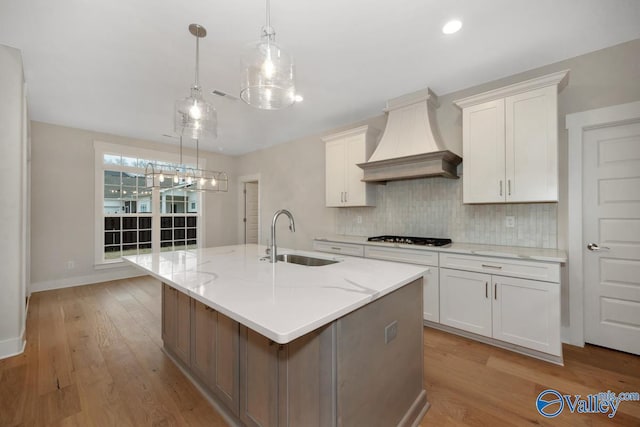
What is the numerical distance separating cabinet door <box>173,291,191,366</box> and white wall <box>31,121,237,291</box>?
3.65 m

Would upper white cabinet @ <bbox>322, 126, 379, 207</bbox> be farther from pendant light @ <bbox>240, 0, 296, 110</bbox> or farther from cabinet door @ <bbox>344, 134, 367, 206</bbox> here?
pendant light @ <bbox>240, 0, 296, 110</bbox>

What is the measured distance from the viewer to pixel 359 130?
3.70m

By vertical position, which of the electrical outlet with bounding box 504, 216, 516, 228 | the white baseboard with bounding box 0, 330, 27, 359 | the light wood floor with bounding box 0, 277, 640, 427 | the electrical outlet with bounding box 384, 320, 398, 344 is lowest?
the light wood floor with bounding box 0, 277, 640, 427

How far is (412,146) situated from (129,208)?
16.5 ft

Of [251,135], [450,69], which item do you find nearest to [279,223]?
[251,135]

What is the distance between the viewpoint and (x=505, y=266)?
2.37 metres

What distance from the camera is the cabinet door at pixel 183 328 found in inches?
75.2

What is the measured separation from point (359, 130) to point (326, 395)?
326 cm

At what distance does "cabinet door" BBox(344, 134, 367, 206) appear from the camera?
3678 millimetres

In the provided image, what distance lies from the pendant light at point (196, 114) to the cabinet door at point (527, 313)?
288 cm

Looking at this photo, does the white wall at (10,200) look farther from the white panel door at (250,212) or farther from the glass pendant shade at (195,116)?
the white panel door at (250,212)

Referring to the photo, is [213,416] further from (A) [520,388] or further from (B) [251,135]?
(B) [251,135]

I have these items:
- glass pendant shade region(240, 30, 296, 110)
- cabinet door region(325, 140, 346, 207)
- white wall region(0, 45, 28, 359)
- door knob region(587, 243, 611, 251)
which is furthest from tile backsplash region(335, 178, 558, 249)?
white wall region(0, 45, 28, 359)

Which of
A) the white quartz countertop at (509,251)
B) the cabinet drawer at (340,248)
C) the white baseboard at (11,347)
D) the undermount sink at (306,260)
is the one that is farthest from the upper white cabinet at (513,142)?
the white baseboard at (11,347)
